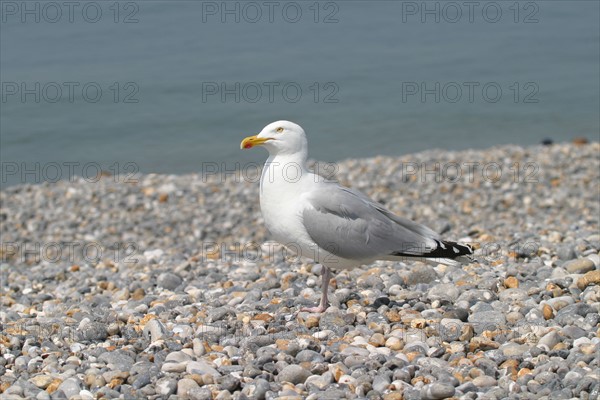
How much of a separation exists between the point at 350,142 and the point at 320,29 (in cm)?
876

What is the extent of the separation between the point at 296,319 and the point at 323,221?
70 centimetres

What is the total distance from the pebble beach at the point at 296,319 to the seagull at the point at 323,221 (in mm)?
392

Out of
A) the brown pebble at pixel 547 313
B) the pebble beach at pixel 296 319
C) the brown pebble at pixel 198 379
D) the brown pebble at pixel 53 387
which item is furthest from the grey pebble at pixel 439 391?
the brown pebble at pixel 53 387

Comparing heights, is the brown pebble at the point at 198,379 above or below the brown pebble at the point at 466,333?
below

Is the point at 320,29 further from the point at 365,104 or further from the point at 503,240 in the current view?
the point at 503,240

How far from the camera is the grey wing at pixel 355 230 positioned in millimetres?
5957

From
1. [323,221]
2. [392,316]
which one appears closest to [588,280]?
[392,316]

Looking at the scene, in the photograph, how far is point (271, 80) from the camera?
72.0ft

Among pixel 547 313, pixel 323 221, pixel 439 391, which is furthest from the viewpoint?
pixel 323 221

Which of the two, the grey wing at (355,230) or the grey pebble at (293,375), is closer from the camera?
the grey pebble at (293,375)

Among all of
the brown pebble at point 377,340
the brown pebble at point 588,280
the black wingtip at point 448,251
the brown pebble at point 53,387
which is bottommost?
the brown pebble at point 53,387

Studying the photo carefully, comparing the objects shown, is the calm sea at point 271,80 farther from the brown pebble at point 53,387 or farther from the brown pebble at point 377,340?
the brown pebble at point 53,387

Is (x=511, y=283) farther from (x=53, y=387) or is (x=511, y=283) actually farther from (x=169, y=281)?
(x=53, y=387)

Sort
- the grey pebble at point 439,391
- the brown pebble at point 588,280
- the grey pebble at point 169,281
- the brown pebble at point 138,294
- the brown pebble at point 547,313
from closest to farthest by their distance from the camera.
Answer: the grey pebble at point 439,391 → the brown pebble at point 547,313 → the brown pebble at point 588,280 → the brown pebble at point 138,294 → the grey pebble at point 169,281
